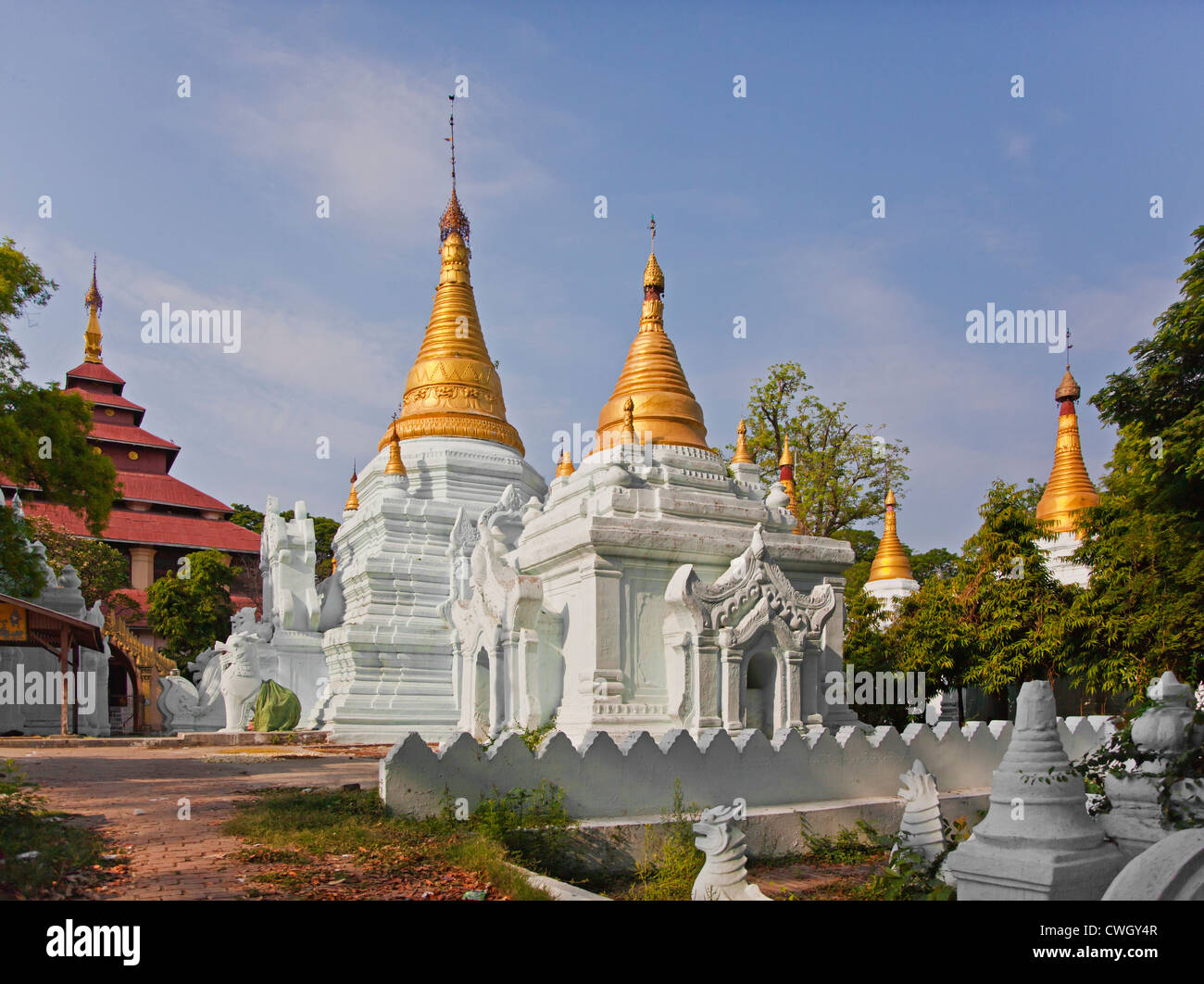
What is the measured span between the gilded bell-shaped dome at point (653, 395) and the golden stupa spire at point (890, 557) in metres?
17.3

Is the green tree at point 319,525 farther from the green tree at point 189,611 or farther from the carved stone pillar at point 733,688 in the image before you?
the carved stone pillar at point 733,688

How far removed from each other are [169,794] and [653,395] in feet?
44.1

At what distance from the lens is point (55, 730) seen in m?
28.5

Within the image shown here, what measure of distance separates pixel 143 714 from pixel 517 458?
54.0 ft

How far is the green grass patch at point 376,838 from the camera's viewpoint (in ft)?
24.4

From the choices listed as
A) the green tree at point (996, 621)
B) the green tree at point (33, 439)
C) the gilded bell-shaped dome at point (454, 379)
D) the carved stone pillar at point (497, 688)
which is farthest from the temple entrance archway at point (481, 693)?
the gilded bell-shaped dome at point (454, 379)

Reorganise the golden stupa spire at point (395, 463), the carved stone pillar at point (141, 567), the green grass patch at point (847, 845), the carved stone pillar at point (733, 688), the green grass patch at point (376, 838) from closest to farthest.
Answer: the green grass patch at point (376, 838) < the green grass patch at point (847, 845) < the carved stone pillar at point (733, 688) < the golden stupa spire at point (395, 463) < the carved stone pillar at point (141, 567)

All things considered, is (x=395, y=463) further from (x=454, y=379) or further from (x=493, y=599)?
(x=493, y=599)

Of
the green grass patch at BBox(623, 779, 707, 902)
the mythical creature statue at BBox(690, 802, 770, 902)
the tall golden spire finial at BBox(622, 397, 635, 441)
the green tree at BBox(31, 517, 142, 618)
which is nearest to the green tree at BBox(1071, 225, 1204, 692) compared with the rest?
the tall golden spire finial at BBox(622, 397, 635, 441)

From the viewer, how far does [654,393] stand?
864 inches

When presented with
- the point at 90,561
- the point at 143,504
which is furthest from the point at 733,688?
the point at 143,504
